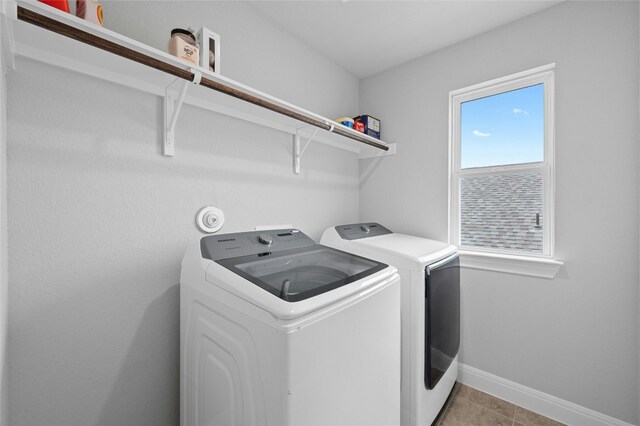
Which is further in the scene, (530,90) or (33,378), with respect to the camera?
(530,90)

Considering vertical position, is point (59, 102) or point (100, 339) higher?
point (59, 102)

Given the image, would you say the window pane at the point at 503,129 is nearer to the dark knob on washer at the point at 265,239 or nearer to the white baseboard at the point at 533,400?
the white baseboard at the point at 533,400

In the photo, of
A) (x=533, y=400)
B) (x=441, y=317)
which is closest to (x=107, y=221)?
(x=441, y=317)

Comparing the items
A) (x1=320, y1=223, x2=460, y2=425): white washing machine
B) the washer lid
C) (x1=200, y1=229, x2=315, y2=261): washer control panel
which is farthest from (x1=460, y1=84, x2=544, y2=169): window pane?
(x1=200, y1=229, x2=315, y2=261): washer control panel

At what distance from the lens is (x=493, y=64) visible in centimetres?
200

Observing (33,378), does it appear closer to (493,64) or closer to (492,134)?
(492,134)

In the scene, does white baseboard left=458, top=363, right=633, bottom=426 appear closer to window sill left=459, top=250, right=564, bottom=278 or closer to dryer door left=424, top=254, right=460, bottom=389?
dryer door left=424, top=254, right=460, bottom=389

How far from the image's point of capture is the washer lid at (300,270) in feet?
3.22

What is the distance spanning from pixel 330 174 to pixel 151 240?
147cm

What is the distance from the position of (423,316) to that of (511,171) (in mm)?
1309

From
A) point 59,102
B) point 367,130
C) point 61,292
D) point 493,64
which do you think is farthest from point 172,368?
point 493,64

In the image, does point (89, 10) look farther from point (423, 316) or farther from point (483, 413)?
point (483, 413)

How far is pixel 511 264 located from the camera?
1896 millimetres

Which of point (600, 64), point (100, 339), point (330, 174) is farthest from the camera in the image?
point (330, 174)
